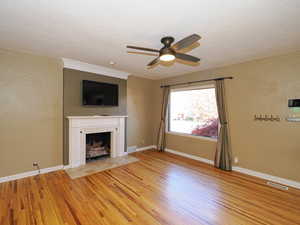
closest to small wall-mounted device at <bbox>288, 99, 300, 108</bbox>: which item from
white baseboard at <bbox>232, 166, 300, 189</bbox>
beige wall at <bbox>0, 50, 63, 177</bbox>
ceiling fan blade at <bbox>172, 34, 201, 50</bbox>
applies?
white baseboard at <bbox>232, 166, 300, 189</bbox>

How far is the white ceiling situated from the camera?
1.59 m

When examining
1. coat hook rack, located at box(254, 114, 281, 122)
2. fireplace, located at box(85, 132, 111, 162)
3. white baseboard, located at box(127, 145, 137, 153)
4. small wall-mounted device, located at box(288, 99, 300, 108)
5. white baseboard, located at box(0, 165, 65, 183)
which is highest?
small wall-mounted device, located at box(288, 99, 300, 108)

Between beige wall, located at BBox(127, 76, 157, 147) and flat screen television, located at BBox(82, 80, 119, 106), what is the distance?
647 millimetres

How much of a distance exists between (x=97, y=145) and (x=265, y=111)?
173 inches

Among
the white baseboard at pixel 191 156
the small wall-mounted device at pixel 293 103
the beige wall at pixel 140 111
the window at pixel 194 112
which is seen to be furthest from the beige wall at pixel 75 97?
the small wall-mounted device at pixel 293 103

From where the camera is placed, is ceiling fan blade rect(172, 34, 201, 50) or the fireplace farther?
the fireplace

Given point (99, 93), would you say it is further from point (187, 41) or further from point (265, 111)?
point (265, 111)

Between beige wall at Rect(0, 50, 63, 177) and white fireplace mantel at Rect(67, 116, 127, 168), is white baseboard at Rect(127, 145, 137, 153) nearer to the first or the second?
white fireplace mantel at Rect(67, 116, 127, 168)

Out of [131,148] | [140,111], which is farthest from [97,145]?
[140,111]

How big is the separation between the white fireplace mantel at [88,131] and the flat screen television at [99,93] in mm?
425

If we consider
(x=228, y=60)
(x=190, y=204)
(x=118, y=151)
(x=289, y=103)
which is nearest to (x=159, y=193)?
(x=190, y=204)

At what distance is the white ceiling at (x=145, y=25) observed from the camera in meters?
1.59

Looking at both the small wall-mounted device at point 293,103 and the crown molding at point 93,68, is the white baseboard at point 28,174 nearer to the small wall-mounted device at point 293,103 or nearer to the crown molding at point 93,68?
the crown molding at point 93,68

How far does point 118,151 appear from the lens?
435 cm
